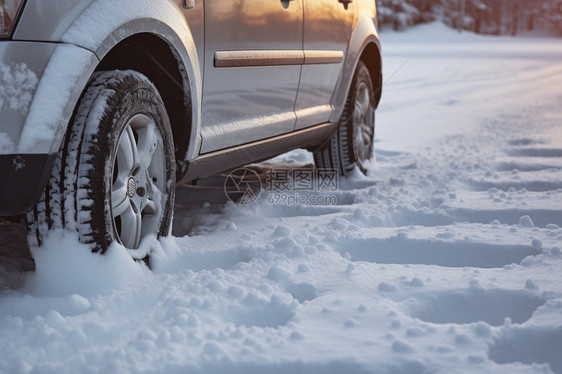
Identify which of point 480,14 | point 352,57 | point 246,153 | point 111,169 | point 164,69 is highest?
point 164,69

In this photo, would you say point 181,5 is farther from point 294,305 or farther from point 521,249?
point 521,249

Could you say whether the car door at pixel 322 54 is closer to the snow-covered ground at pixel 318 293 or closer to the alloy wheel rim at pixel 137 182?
the snow-covered ground at pixel 318 293

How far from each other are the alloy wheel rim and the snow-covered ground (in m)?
0.13

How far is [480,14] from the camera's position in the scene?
6650 centimetres

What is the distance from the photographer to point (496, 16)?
7025cm

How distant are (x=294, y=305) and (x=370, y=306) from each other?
242 millimetres

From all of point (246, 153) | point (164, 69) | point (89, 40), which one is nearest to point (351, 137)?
point (246, 153)

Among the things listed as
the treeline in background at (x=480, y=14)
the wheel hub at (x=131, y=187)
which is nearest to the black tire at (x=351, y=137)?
the wheel hub at (x=131, y=187)

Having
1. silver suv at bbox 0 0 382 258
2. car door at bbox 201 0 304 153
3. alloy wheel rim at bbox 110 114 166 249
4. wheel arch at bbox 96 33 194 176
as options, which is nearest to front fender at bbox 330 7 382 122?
silver suv at bbox 0 0 382 258

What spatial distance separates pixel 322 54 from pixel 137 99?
169cm

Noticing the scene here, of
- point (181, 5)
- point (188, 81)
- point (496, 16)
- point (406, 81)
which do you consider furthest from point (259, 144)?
point (496, 16)

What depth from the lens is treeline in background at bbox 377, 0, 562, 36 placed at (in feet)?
163

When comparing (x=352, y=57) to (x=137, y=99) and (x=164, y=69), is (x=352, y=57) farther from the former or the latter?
(x=137, y=99)

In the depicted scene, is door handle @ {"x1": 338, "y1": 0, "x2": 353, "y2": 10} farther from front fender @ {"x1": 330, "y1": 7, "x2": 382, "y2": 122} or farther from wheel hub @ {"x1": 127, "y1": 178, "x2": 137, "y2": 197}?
wheel hub @ {"x1": 127, "y1": 178, "x2": 137, "y2": 197}
